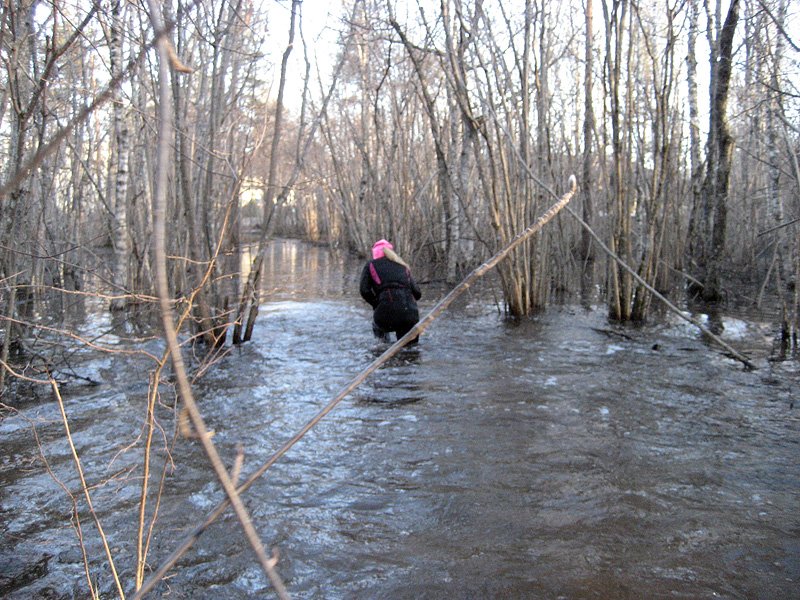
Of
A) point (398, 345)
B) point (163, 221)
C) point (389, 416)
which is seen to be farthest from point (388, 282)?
point (163, 221)

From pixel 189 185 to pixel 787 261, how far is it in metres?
8.94

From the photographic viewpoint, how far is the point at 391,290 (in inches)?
263

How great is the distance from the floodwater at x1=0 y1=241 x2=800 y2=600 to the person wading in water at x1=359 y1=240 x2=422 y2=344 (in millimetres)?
416

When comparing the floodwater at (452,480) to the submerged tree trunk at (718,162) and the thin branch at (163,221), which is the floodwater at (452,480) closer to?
the thin branch at (163,221)

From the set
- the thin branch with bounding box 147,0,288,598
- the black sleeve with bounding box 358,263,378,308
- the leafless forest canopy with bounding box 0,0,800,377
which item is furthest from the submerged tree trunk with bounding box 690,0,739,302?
the thin branch with bounding box 147,0,288,598

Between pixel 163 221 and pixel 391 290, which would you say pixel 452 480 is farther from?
pixel 391 290

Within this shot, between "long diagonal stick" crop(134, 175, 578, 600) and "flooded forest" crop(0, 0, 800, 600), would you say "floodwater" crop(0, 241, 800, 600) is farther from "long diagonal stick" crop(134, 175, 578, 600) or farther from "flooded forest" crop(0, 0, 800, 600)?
"long diagonal stick" crop(134, 175, 578, 600)

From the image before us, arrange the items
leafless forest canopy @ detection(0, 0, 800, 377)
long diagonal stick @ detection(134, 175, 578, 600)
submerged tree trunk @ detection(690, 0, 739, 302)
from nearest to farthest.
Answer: long diagonal stick @ detection(134, 175, 578, 600)
leafless forest canopy @ detection(0, 0, 800, 377)
submerged tree trunk @ detection(690, 0, 739, 302)

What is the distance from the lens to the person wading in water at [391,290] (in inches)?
260

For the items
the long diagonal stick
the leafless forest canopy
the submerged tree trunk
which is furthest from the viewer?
the submerged tree trunk

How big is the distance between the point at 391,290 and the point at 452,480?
10.8ft

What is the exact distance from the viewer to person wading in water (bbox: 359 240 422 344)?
21.7ft

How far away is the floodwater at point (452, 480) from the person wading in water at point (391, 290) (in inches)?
16.4

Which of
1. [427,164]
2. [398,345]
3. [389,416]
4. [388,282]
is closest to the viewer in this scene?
[398,345]
